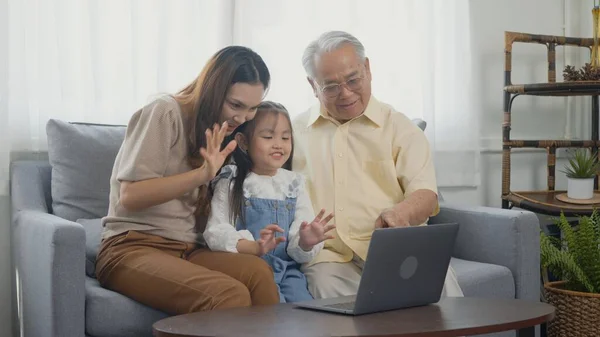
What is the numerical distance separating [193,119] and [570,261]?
1435 millimetres

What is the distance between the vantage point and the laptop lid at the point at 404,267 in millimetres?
1692

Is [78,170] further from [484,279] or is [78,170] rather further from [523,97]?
[523,97]

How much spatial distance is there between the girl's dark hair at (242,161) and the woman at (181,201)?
0.14 ft

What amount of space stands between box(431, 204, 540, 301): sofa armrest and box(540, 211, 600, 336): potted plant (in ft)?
0.72

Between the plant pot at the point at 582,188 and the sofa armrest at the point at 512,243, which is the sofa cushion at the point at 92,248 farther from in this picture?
the plant pot at the point at 582,188

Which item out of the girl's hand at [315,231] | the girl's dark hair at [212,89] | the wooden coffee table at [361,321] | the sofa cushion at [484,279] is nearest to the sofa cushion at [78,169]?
the girl's dark hair at [212,89]

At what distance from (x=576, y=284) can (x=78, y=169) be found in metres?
1.68

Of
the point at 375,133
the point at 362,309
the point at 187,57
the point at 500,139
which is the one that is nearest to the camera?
the point at 362,309

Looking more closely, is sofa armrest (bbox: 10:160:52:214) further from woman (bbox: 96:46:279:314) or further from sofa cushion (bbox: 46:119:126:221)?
woman (bbox: 96:46:279:314)

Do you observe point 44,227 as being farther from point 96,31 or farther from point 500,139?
point 500,139

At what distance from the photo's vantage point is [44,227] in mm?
2088

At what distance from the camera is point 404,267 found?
1764mm

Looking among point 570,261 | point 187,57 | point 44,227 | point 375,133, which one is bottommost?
point 570,261

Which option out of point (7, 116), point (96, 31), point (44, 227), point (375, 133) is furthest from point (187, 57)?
point (44, 227)
